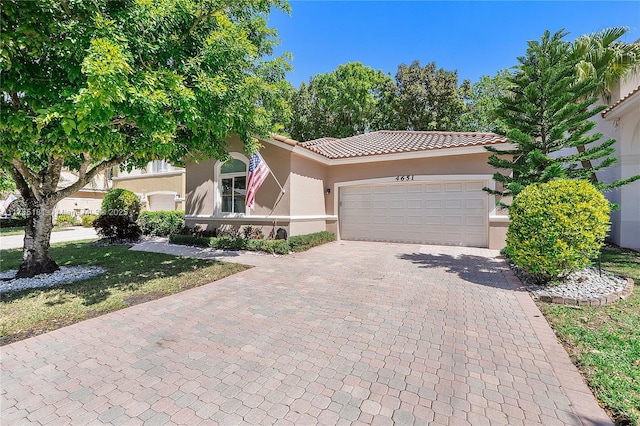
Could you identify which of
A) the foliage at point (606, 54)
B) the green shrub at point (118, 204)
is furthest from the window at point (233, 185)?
the foliage at point (606, 54)

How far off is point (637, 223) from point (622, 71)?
549 centimetres

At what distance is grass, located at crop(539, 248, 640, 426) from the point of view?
2807mm

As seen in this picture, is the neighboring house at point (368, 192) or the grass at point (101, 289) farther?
the neighboring house at point (368, 192)

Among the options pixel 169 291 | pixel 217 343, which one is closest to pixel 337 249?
pixel 169 291

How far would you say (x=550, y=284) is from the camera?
623cm

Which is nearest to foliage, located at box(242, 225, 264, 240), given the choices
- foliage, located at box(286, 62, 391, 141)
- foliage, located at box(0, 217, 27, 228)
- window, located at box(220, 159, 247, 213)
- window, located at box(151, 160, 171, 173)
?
window, located at box(220, 159, 247, 213)

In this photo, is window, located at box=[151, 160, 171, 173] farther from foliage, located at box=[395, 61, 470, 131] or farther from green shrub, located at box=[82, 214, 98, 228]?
foliage, located at box=[395, 61, 470, 131]

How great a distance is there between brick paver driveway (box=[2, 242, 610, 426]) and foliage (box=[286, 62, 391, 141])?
22396 mm

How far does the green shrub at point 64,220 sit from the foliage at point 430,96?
29.4 m

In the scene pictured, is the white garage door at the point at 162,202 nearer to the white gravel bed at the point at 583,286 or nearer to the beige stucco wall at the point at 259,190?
the beige stucco wall at the point at 259,190

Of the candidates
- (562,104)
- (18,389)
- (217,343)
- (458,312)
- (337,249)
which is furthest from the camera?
(337,249)

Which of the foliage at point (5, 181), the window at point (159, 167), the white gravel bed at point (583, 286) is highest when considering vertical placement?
the window at point (159, 167)

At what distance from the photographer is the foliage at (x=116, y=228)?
1278cm

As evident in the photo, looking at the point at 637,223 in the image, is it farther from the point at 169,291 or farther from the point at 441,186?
the point at 169,291
